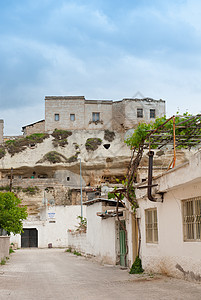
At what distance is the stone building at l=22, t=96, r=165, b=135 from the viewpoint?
56656mm

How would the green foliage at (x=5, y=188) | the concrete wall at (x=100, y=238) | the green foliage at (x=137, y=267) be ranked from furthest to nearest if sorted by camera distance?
the green foliage at (x=5, y=188) < the concrete wall at (x=100, y=238) < the green foliage at (x=137, y=267)

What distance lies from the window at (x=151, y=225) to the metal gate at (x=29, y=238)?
29811 millimetres

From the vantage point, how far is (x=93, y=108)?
5722cm

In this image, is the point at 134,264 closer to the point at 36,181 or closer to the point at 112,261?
the point at 112,261

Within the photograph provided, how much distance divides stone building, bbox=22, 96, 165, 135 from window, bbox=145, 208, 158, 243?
142 ft

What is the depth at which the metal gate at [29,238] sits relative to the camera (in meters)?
41.2

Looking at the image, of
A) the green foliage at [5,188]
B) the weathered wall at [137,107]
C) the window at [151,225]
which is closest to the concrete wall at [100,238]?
the window at [151,225]

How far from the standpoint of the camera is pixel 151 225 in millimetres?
13297

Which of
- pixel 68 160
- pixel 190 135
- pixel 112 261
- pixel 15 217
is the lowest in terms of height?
pixel 112 261

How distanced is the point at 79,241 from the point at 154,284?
1635cm

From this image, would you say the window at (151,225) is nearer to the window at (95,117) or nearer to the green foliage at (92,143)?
the green foliage at (92,143)

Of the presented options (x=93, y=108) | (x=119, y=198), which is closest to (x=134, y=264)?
(x=119, y=198)

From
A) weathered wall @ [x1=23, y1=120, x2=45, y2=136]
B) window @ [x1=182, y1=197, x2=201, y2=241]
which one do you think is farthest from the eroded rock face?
window @ [x1=182, y1=197, x2=201, y2=241]

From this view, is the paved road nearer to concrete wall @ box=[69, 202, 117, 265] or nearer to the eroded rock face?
concrete wall @ box=[69, 202, 117, 265]
